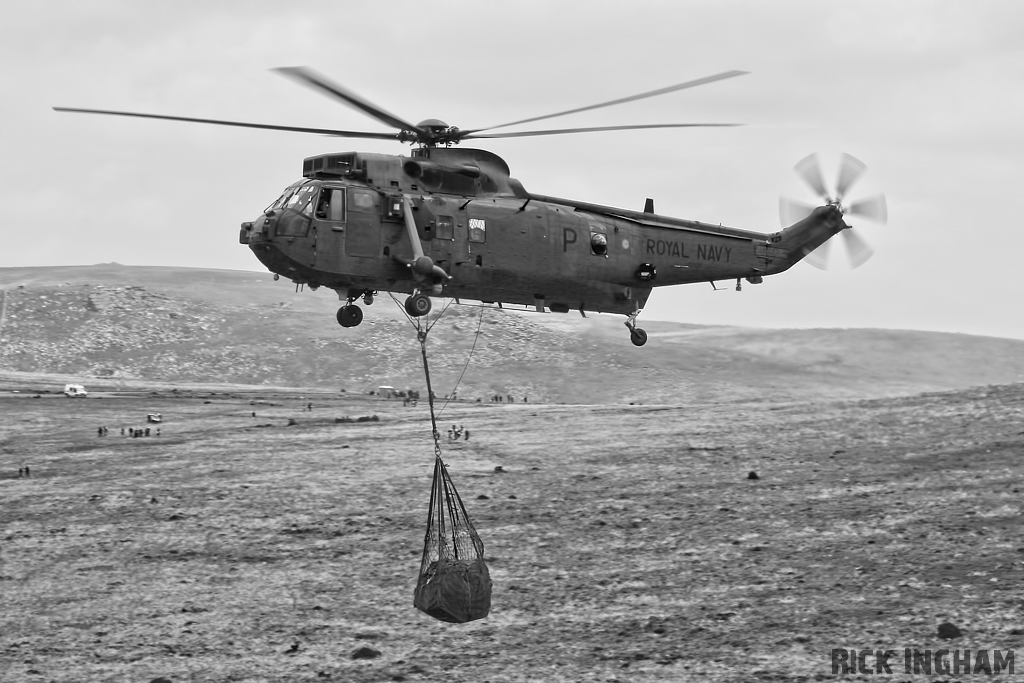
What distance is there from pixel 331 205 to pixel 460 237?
2574 mm

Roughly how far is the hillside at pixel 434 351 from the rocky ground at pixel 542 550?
1384 inches

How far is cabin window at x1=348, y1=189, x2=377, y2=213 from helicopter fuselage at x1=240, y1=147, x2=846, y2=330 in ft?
0.08

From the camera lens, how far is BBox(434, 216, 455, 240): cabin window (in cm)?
2459

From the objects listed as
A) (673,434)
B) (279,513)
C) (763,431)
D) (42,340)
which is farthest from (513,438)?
(42,340)

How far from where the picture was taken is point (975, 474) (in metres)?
32.8

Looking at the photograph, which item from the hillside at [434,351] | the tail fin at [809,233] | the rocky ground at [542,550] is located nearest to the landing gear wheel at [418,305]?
the rocky ground at [542,550]

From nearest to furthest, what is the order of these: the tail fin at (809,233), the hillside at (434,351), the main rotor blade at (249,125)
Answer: the main rotor blade at (249,125)
the tail fin at (809,233)
the hillside at (434,351)

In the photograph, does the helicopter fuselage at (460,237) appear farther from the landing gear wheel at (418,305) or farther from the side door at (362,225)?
the landing gear wheel at (418,305)

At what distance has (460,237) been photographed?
980 inches

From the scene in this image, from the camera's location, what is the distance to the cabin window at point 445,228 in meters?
24.6

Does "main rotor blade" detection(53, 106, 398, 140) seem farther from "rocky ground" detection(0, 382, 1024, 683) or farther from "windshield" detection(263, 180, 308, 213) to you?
"rocky ground" detection(0, 382, 1024, 683)

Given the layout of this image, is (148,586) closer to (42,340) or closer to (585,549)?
(585,549)

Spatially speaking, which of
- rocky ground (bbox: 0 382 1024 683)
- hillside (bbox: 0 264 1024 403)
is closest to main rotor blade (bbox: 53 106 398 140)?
rocky ground (bbox: 0 382 1024 683)

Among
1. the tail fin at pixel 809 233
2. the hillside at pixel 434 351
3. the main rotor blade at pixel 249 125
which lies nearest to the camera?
the main rotor blade at pixel 249 125
